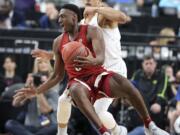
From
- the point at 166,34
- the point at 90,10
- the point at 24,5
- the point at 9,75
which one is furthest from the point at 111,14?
the point at 24,5

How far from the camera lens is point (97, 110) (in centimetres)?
1011

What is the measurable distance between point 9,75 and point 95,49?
5.08 m

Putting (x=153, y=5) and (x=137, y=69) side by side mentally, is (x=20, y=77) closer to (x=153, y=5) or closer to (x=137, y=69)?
(x=137, y=69)

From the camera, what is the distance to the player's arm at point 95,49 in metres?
9.10

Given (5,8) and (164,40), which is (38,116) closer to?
(164,40)

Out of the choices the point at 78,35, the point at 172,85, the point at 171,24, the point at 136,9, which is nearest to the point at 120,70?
the point at 78,35

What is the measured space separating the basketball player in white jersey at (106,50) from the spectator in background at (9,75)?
4.00 m

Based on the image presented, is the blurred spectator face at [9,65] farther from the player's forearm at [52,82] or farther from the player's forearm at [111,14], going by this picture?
the player's forearm at [111,14]

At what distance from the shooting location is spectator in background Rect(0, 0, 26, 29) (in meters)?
16.5

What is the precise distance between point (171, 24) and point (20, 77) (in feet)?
12.9

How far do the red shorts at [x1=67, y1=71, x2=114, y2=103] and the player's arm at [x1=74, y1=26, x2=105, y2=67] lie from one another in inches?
10.5

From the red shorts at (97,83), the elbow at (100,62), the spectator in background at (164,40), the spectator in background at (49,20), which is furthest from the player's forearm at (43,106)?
the spectator in background at (49,20)

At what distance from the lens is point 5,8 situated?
55.2 feet

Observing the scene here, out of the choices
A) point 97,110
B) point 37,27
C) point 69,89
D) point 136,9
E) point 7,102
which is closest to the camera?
point 69,89
